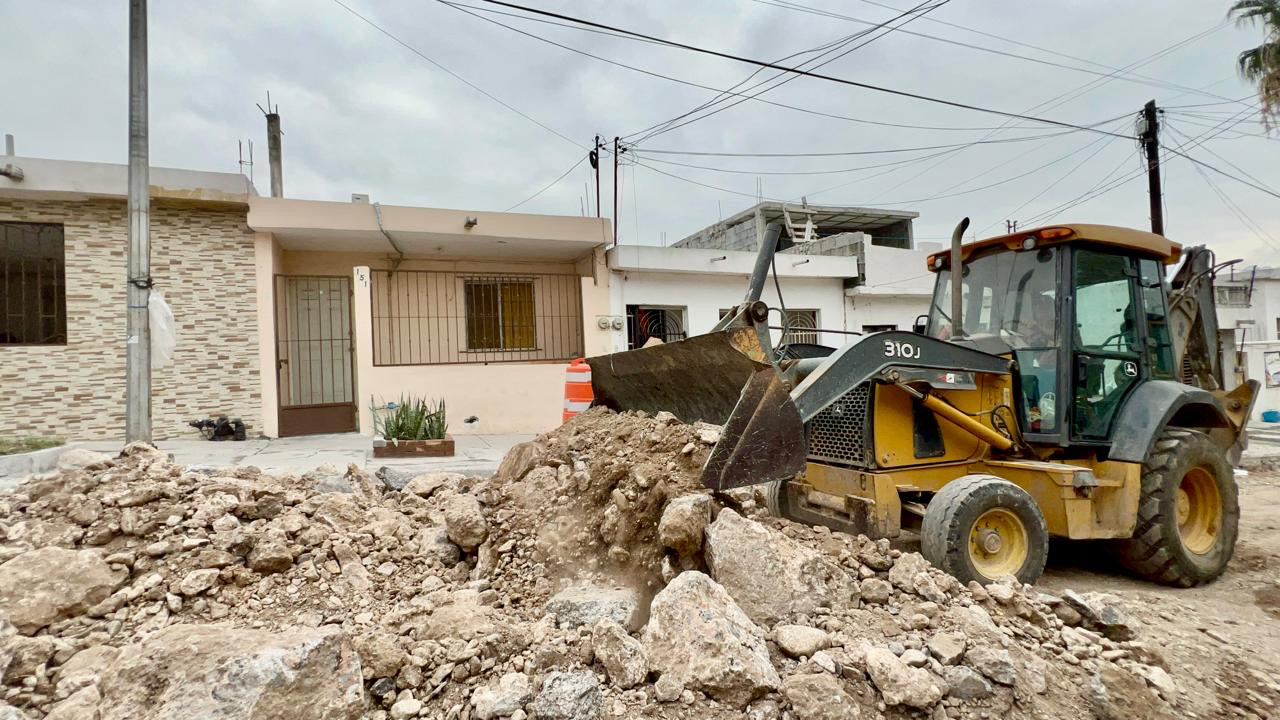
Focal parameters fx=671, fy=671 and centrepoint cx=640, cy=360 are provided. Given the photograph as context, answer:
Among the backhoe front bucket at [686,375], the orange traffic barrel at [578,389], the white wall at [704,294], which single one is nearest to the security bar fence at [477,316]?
the white wall at [704,294]

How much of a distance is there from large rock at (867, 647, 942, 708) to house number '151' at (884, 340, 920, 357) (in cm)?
180

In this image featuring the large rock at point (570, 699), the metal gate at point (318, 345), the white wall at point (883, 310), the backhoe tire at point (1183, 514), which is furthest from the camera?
the white wall at point (883, 310)

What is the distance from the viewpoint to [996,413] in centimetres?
434

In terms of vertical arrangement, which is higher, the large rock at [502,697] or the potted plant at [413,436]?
the potted plant at [413,436]

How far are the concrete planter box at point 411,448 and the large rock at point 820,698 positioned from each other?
670 centimetres

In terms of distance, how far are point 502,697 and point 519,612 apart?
672 millimetres

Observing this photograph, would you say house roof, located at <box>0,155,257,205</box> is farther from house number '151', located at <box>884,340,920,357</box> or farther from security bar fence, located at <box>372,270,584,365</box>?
house number '151', located at <box>884,340,920,357</box>

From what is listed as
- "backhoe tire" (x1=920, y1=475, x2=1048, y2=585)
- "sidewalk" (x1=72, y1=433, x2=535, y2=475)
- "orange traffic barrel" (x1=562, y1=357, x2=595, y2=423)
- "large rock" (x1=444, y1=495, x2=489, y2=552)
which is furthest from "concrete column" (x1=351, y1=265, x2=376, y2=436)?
"backhoe tire" (x1=920, y1=475, x2=1048, y2=585)

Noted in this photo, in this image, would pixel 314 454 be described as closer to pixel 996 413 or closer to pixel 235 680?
pixel 235 680

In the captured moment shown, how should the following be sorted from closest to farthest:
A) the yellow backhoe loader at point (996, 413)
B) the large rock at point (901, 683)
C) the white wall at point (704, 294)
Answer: the large rock at point (901, 683), the yellow backhoe loader at point (996, 413), the white wall at point (704, 294)

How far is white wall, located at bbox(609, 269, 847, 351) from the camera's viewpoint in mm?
12711

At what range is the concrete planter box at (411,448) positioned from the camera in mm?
8297

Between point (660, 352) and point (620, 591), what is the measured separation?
1.78 m

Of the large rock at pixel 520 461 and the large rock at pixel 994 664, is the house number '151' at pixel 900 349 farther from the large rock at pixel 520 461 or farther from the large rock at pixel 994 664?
the large rock at pixel 520 461
